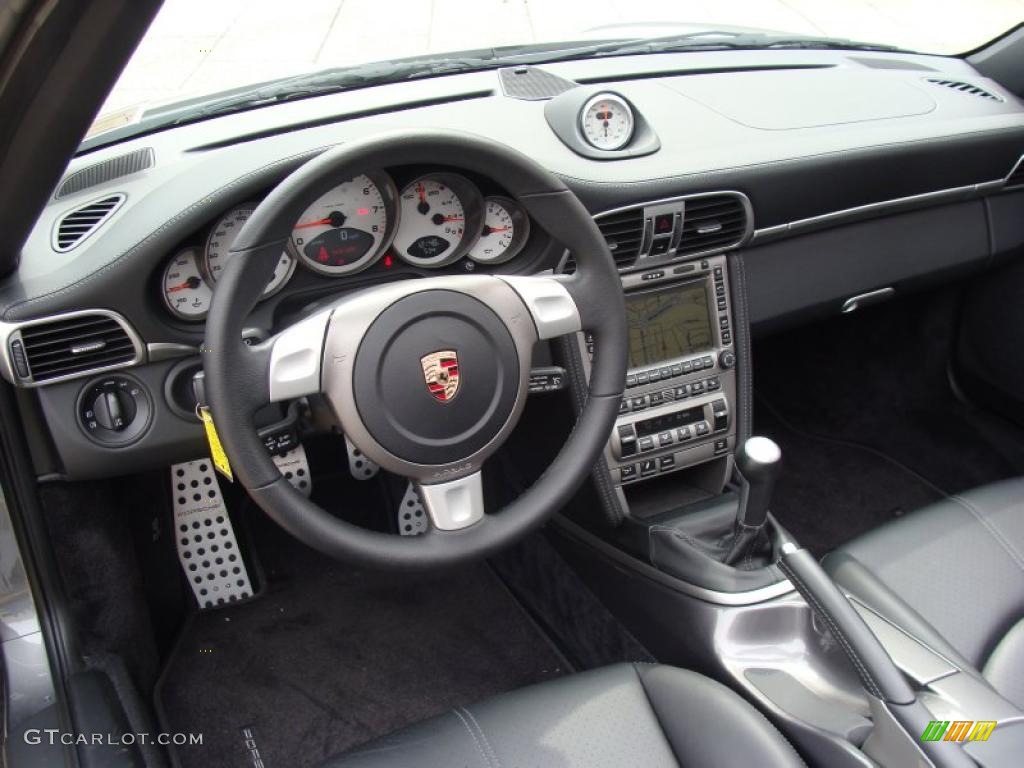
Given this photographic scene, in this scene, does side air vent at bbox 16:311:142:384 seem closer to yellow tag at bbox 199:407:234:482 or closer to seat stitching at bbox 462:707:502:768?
yellow tag at bbox 199:407:234:482

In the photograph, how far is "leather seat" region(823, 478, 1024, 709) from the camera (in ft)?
5.35

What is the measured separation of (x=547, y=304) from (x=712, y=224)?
2.31 feet

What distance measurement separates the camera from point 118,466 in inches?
68.5

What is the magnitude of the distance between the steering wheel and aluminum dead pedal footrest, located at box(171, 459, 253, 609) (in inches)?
41.9

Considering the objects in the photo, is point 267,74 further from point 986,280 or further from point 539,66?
point 986,280

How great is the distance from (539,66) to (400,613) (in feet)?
4.70

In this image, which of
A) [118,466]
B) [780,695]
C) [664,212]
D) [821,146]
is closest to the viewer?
[780,695]

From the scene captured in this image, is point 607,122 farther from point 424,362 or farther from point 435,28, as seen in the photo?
point 435,28

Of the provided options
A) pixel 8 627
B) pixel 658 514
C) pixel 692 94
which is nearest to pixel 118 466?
pixel 8 627

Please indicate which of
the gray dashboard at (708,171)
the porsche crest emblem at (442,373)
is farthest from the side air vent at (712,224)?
the porsche crest emblem at (442,373)

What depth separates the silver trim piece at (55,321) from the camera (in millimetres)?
1494

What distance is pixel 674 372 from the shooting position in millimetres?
2078

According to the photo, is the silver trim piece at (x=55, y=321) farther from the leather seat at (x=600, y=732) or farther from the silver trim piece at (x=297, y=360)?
the leather seat at (x=600, y=732)

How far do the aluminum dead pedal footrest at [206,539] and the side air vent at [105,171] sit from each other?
2.52 feet
